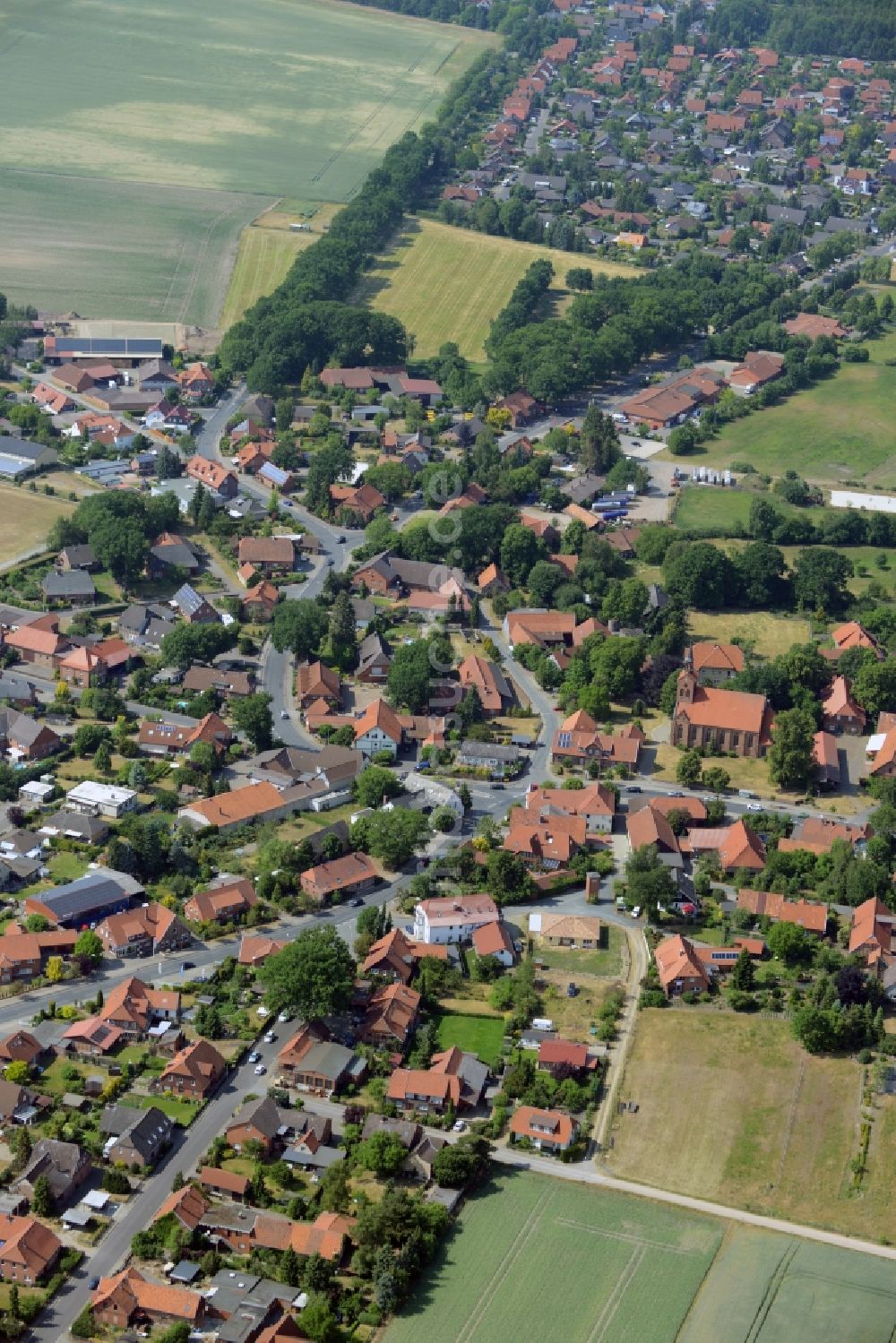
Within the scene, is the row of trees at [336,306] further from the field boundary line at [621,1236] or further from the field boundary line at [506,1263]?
the field boundary line at [621,1236]

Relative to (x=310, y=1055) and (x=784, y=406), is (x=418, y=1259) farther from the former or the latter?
(x=784, y=406)

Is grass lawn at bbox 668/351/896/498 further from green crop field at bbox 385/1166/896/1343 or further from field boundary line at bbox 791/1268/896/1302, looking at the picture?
field boundary line at bbox 791/1268/896/1302

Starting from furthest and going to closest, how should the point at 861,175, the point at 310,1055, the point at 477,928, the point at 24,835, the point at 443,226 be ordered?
the point at 861,175, the point at 443,226, the point at 24,835, the point at 477,928, the point at 310,1055

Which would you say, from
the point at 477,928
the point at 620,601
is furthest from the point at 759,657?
the point at 477,928

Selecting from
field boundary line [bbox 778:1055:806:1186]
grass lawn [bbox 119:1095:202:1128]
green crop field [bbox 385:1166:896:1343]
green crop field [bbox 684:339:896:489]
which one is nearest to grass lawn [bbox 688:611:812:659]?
green crop field [bbox 684:339:896:489]

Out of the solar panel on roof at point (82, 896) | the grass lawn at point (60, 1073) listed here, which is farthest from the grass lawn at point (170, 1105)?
the solar panel on roof at point (82, 896)
